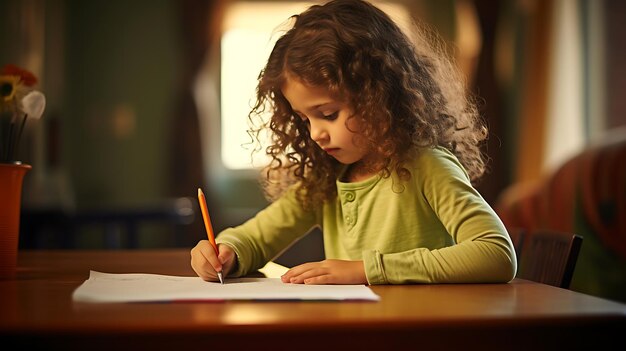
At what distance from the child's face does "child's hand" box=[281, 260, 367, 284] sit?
25 cm

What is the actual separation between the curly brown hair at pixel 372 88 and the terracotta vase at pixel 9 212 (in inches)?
17.0

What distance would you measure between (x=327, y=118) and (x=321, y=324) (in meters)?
0.58

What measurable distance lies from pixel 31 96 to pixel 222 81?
3.97 m

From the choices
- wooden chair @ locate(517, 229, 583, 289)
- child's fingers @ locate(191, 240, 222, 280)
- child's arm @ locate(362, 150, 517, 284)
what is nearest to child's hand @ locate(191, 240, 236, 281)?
child's fingers @ locate(191, 240, 222, 280)

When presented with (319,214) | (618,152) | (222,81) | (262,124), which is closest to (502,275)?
(319,214)

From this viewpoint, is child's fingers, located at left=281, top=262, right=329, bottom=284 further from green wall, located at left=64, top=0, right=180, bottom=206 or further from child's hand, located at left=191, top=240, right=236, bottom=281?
green wall, located at left=64, top=0, right=180, bottom=206

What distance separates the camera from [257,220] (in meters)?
1.36

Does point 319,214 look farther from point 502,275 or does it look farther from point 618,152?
point 618,152

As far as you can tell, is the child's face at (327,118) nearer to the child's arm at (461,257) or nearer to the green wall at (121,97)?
the child's arm at (461,257)

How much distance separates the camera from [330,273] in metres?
0.98

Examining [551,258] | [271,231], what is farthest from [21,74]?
[551,258]

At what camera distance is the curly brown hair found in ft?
3.86

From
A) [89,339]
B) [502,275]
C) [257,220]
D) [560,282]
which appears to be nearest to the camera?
[89,339]

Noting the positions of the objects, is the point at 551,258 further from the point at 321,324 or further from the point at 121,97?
the point at 121,97
